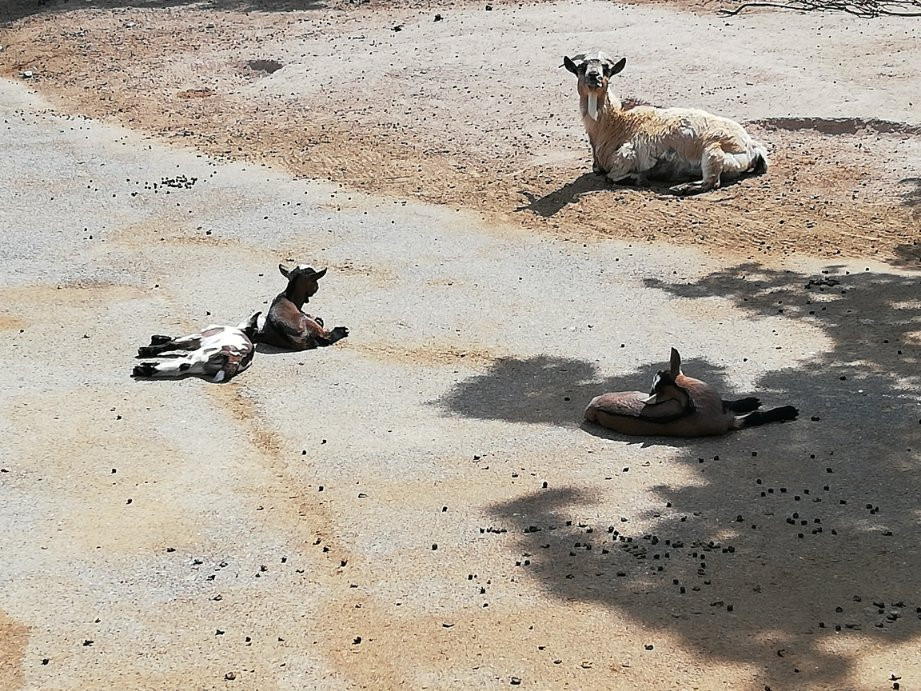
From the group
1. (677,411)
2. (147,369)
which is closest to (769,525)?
(677,411)

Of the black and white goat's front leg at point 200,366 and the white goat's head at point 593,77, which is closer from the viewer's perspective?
the black and white goat's front leg at point 200,366

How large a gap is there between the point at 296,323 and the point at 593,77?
20.3 feet

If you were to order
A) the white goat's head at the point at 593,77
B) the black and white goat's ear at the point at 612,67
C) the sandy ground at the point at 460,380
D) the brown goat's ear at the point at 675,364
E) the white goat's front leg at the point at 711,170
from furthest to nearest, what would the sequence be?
the black and white goat's ear at the point at 612,67 < the white goat's head at the point at 593,77 < the white goat's front leg at the point at 711,170 < the brown goat's ear at the point at 675,364 < the sandy ground at the point at 460,380

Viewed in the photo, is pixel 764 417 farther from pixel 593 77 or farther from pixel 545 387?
pixel 593 77

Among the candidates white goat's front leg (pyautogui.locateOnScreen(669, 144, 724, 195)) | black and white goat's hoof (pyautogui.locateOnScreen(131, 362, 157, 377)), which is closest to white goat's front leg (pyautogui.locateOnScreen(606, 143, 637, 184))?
white goat's front leg (pyautogui.locateOnScreen(669, 144, 724, 195))

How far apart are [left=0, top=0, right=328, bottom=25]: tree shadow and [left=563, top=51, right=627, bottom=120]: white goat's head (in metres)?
9.92

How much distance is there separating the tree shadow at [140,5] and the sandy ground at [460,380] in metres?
4.42

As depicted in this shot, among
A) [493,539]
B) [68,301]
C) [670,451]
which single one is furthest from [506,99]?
[493,539]

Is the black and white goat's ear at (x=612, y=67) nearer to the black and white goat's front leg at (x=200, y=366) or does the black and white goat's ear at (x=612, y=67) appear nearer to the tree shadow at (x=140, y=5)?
the black and white goat's front leg at (x=200, y=366)

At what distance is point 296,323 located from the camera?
10.7 meters

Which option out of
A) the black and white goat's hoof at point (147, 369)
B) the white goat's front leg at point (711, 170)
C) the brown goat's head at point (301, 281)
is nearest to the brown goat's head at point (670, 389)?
the brown goat's head at point (301, 281)

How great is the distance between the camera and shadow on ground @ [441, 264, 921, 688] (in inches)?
245

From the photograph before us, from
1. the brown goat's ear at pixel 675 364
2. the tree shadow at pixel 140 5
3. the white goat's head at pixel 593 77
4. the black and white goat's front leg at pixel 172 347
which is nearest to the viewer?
Answer: the brown goat's ear at pixel 675 364

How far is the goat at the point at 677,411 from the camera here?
8555 mm
